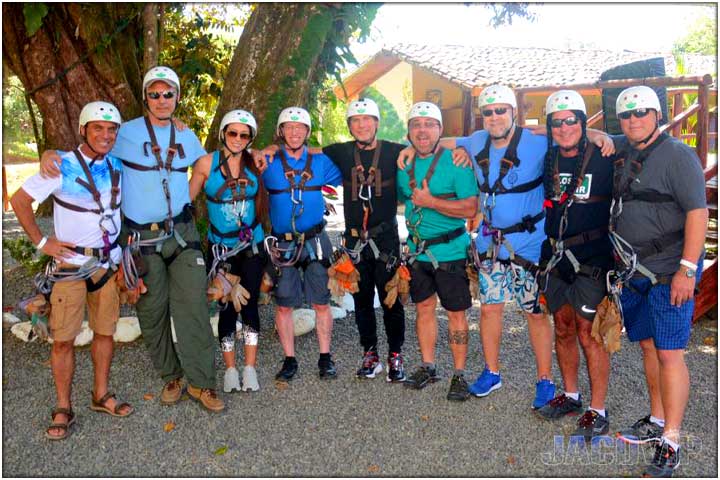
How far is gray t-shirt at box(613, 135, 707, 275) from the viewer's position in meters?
4.24

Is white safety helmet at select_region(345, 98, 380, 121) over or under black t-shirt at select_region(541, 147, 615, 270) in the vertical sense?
over

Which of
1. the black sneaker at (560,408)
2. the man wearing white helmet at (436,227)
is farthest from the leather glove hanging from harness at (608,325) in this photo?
the man wearing white helmet at (436,227)

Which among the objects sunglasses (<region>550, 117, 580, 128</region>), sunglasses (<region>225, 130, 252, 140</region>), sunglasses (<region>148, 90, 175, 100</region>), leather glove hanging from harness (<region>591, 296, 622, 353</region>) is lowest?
leather glove hanging from harness (<region>591, 296, 622, 353</region>)

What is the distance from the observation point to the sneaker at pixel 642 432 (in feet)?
15.6

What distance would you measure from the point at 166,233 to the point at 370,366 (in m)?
2.31

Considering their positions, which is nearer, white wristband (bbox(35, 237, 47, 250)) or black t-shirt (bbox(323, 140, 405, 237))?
white wristband (bbox(35, 237, 47, 250))

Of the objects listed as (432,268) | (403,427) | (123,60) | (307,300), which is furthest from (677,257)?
(123,60)

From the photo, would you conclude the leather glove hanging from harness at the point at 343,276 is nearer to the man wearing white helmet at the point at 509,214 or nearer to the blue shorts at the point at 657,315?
the man wearing white helmet at the point at 509,214

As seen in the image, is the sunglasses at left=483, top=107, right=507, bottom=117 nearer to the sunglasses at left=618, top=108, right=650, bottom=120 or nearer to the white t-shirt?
the sunglasses at left=618, top=108, right=650, bottom=120

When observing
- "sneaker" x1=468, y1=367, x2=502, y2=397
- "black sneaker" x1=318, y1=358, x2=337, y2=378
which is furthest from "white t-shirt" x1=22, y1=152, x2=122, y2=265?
"sneaker" x1=468, y1=367, x2=502, y2=397

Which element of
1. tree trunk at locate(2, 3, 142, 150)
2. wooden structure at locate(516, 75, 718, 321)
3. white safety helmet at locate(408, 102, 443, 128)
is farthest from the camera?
wooden structure at locate(516, 75, 718, 321)

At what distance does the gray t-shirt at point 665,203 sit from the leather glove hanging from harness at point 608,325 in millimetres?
395

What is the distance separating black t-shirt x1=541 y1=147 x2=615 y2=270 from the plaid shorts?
0.35m

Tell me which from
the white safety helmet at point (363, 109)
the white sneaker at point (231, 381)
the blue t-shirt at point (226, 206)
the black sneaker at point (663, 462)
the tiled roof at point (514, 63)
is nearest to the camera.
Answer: the black sneaker at point (663, 462)
